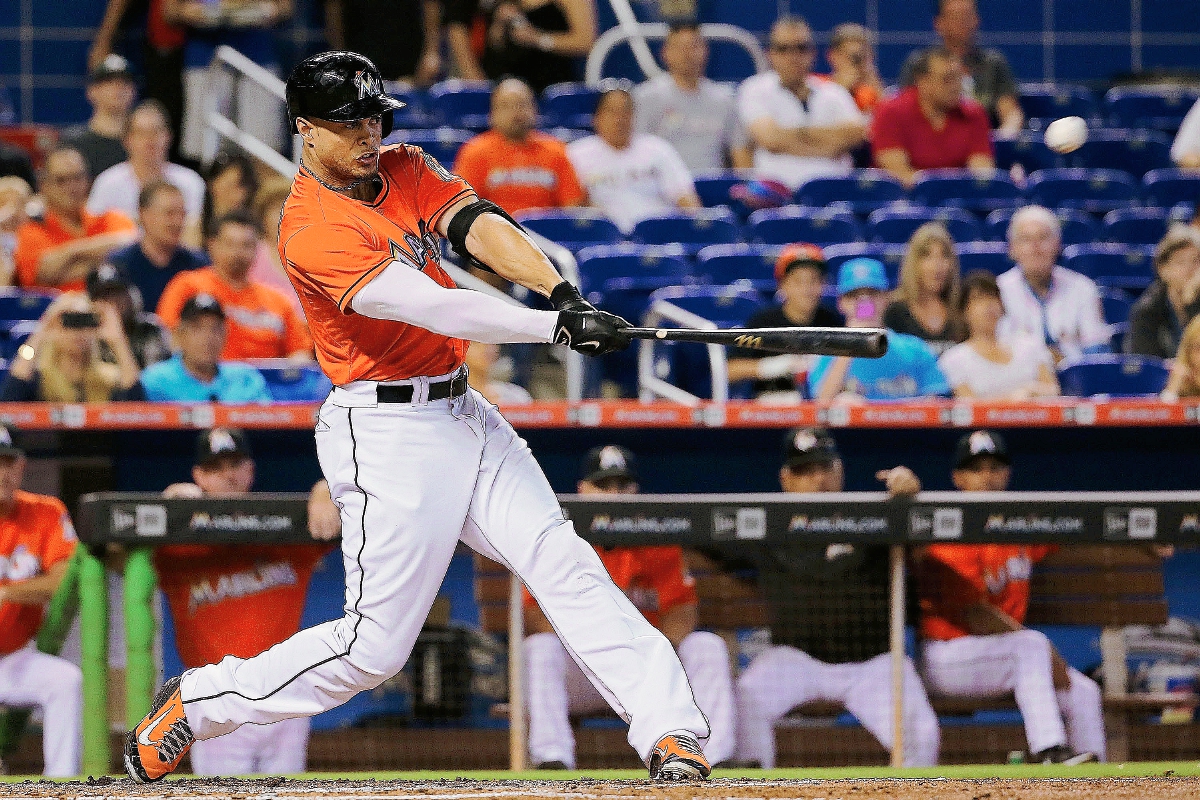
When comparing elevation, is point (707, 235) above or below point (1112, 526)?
above

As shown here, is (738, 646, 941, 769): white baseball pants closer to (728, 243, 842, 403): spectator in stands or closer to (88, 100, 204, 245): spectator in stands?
(728, 243, 842, 403): spectator in stands

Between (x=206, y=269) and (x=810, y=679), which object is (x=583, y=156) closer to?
(x=206, y=269)

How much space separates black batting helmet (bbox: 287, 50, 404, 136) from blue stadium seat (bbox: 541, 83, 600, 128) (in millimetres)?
5900

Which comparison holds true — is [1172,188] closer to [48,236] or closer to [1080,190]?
[1080,190]

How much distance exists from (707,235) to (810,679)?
140 inches

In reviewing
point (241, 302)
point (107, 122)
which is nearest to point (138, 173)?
point (107, 122)

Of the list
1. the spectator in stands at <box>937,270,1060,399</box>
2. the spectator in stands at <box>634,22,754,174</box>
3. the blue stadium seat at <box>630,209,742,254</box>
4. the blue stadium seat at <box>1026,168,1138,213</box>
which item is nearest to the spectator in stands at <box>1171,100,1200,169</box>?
the blue stadium seat at <box>1026,168,1138,213</box>

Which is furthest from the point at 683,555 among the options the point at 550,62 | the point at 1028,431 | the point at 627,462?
the point at 550,62

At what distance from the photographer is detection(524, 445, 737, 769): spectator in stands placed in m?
4.62

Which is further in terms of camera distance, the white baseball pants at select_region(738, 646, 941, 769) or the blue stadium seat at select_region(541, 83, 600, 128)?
the blue stadium seat at select_region(541, 83, 600, 128)

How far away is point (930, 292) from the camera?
6.58 meters

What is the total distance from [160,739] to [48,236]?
411 centimetres

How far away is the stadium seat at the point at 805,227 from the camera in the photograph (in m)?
7.93

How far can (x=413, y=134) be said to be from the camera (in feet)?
28.5
